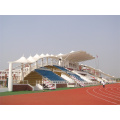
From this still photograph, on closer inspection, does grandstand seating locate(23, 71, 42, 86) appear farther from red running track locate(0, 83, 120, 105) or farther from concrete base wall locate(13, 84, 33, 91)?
red running track locate(0, 83, 120, 105)

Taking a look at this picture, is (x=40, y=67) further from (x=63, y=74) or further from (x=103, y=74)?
(x=103, y=74)

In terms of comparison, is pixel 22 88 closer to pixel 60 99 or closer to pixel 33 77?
pixel 33 77

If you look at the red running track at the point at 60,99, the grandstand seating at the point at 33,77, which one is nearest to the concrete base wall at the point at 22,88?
the grandstand seating at the point at 33,77

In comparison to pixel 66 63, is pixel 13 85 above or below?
below

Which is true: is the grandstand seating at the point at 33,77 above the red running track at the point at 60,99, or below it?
above

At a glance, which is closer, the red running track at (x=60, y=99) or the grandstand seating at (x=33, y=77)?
the red running track at (x=60, y=99)

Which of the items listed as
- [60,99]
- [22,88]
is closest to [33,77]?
[22,88]

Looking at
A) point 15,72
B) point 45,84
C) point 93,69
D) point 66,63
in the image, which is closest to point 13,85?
point 45,84

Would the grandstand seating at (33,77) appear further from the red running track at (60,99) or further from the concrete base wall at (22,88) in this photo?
the red running track at (60,99)

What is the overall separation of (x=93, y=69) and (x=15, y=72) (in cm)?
4607

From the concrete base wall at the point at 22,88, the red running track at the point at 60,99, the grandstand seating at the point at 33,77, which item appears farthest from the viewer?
the grandstand seating at the point at 33,77

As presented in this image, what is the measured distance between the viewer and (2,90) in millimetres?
17016

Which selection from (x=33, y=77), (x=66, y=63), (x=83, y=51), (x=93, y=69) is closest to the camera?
(x=33, y=77)

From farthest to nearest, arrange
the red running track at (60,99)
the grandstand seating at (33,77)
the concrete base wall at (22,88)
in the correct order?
the grandstand seating at (33,77)
the concrete base wall at (22,88)
the red running track at (60,99)
